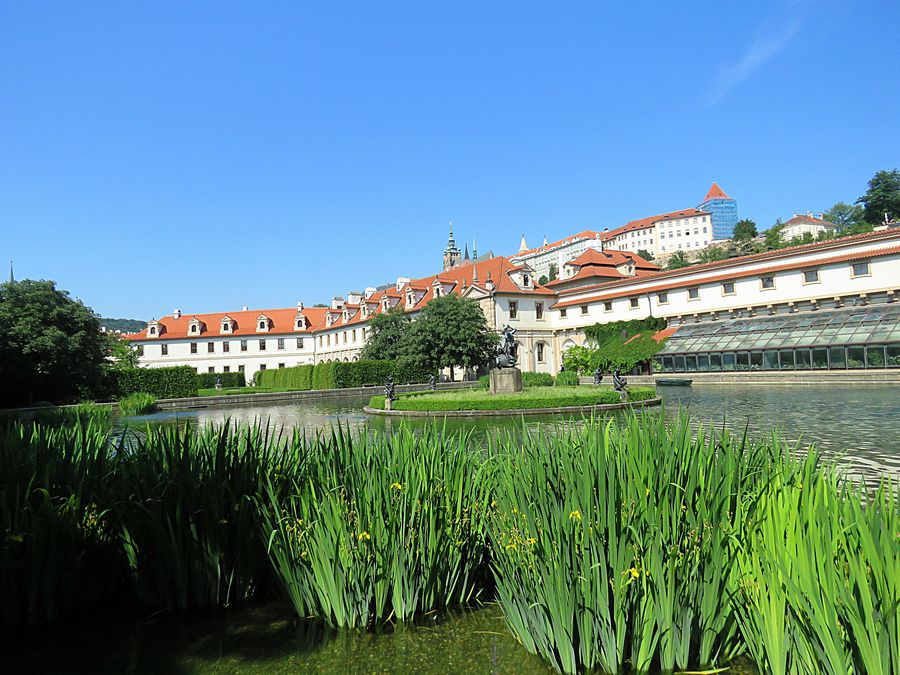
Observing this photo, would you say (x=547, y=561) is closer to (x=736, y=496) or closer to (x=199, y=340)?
(x=736, y=496)

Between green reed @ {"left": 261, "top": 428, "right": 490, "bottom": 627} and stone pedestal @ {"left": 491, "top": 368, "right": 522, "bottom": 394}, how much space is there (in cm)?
2144

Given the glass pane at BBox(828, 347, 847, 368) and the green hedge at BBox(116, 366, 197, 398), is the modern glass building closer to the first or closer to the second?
the glass pane at BBox(828, 347, 847, 368)

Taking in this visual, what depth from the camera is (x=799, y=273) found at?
138 feet

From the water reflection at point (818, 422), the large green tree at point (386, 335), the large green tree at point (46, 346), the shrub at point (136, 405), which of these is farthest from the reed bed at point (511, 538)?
the large green tree at point (386, 335)

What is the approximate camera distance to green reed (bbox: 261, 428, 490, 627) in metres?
3.81

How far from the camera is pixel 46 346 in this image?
30.5 meters

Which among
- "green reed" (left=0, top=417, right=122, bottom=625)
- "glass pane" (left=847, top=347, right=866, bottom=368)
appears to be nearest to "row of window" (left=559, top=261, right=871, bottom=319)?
"glass pane" (left=847, top=347, right=866, bottom=368)

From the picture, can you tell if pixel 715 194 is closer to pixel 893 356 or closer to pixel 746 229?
pixel 746 229

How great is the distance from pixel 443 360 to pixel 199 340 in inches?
1766

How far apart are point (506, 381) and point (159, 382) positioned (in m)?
27.0

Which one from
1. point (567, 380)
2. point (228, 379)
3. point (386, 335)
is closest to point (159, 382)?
point (386, 335)

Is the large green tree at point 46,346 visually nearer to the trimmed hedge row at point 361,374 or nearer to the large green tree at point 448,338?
the trimmed hedge row at point 361,374

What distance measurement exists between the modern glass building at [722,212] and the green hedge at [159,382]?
490ft

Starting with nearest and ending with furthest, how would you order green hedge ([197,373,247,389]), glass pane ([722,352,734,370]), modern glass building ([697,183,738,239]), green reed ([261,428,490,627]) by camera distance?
green reed ([261,428,490,627])
glass pane ([722,352,734,370])
green hedge ([197,373,247,389])
modern glass building ([697,183,738,239])
